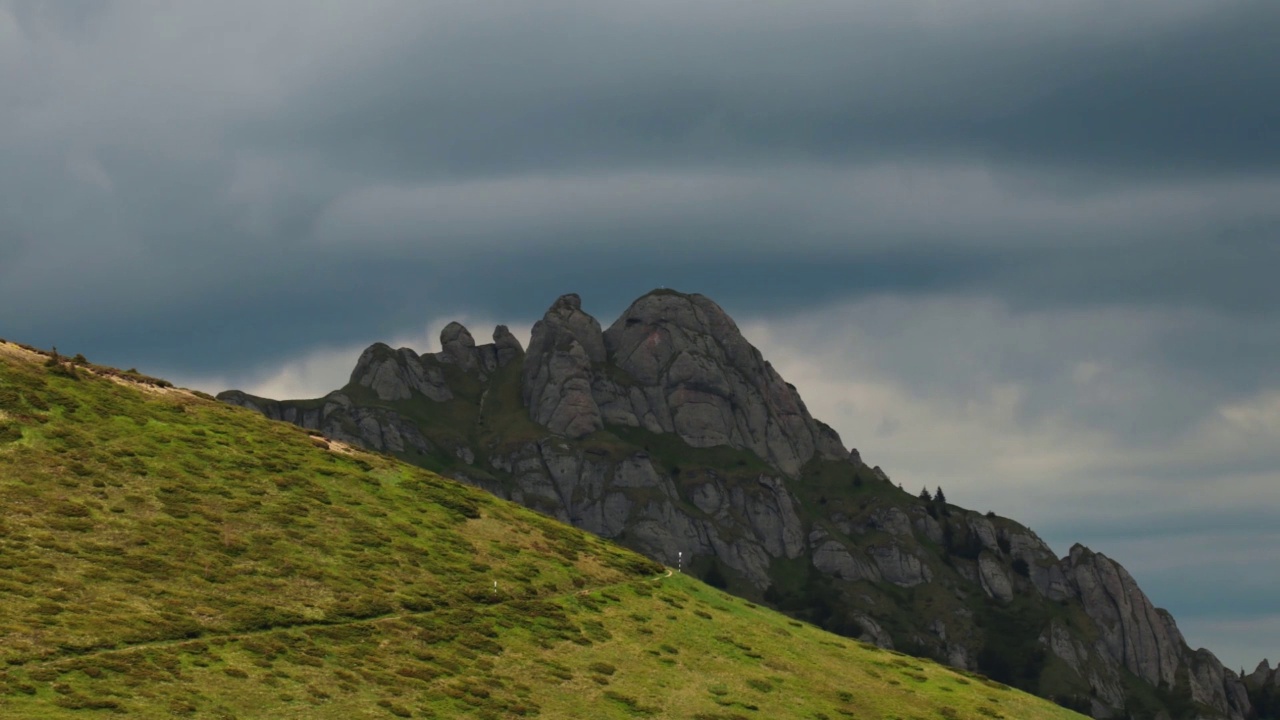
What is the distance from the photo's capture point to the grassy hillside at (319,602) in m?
97.2

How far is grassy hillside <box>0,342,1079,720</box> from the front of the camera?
97188 mm

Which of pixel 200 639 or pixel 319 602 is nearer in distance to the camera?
pixel 200 639

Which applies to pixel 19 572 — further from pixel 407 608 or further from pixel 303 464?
pixel 303 464

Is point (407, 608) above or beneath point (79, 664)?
above

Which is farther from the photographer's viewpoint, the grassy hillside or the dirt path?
the grassy hillside

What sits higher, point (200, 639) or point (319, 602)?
point (319, 602)

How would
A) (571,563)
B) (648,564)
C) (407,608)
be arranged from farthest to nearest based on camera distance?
1. (648,564)
2. (571,563)
3. (407,608)

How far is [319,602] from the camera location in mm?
116875

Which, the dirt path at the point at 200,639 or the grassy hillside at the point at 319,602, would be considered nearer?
the dirt path at the point at 200,639

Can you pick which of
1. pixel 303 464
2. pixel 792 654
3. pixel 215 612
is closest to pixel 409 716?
pixel 215 612

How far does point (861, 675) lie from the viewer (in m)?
142

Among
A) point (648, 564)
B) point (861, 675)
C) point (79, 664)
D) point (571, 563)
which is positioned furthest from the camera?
point (648, 564)

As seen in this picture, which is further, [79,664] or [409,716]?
[409,716]

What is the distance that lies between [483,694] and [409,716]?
9.72 metres
